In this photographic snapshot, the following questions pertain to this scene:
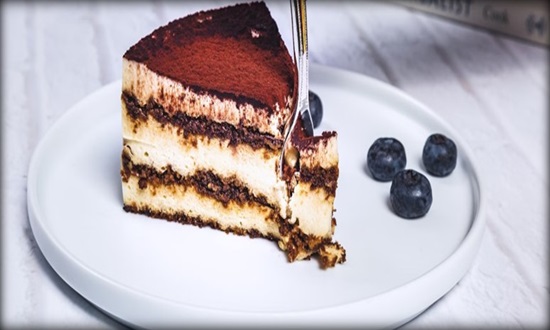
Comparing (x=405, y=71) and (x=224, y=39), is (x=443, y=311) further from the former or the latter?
(x=405, y=71)

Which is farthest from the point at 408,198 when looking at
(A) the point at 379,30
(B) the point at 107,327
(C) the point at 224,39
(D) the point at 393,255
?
(A) the point at 379,30

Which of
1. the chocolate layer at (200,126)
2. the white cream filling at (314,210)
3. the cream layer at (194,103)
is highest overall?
the cream layer at (194,103)

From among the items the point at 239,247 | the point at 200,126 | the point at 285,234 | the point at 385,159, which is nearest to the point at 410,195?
the point at 385,159

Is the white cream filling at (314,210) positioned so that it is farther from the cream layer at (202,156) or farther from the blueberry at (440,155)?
the blueberry at (440,155)

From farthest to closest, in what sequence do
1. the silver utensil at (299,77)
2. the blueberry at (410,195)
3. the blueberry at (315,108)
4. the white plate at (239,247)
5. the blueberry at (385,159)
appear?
the blueberry at (315,108) < the blueberry at (385,159) < the blueberry at (410,195) < the silver utensil at (299,77) < the white plate at (239,247)

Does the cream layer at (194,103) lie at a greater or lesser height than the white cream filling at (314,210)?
greater

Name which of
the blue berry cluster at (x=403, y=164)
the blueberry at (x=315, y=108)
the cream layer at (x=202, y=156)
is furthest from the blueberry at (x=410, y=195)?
the blueberry at (x=315, y=108)

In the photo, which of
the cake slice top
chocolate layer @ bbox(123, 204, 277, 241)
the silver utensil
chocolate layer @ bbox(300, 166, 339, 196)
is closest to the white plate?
chocolate layer @ bbox(123, 204, 277, 241)

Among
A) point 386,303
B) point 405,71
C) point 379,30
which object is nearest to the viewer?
point 386,303
